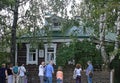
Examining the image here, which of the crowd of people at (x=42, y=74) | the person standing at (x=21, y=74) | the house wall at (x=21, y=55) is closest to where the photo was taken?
the crowd of people at (x=42, y=74)

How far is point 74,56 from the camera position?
38.3 meters

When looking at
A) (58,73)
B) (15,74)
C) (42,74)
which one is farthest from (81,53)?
(58,73)

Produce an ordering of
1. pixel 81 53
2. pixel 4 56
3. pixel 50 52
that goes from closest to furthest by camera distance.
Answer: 1. pixel 81 53
2. pixel 4 56
3. pixel 50 52


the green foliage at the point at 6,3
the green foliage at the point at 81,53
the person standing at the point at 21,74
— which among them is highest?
the green foliage at the point at 6,3

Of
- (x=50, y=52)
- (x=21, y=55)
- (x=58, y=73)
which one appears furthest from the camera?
(x=21, y=55)

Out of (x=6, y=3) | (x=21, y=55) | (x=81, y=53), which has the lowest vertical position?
(x=21, y=55)

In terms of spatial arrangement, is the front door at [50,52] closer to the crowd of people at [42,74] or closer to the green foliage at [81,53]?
the green foliage at [81,53]

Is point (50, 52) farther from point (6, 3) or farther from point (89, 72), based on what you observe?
point (89, 72)

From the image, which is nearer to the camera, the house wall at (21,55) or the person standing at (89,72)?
the person standing at (89,72)

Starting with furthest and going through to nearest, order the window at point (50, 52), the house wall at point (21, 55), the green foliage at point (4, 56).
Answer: the house wall at point (21, 55), the window at point (50, 52), the green foliage at point (4, 56)

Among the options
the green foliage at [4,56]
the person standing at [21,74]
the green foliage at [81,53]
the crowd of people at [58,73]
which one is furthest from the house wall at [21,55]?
the crowd of people at [58,73]

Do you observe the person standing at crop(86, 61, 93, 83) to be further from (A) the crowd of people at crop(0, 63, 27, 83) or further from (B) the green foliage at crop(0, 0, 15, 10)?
(B) the green foliage at crop(0, 0, 15, 10)

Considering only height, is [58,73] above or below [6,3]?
below

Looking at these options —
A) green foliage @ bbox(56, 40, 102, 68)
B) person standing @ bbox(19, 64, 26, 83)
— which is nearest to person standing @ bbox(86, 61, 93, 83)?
person standing @ bbox(19, 64, 26, 83)
